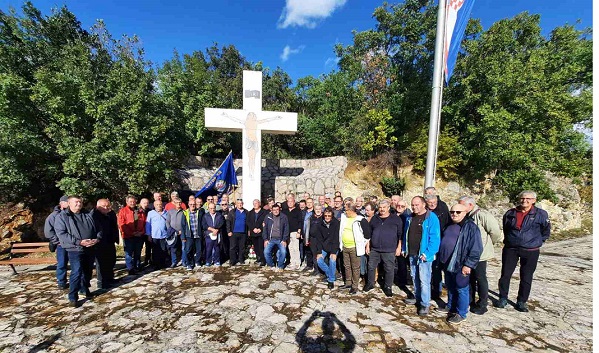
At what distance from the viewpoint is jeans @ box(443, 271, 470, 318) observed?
3.41m

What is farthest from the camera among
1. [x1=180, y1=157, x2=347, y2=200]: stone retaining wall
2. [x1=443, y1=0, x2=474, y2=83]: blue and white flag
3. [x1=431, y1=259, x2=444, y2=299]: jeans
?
[x1=180, y1=157, x2=347, y2=200]: stone retaining wall

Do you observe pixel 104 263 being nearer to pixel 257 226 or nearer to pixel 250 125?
pixel 257 226

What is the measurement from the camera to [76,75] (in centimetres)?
824

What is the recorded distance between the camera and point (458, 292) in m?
3.49

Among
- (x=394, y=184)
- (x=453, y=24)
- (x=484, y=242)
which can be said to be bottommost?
(x=484, y=242)

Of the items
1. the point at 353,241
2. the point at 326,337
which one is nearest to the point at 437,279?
the point at 353,241

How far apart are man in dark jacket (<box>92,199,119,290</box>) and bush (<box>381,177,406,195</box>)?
1053 centimetres

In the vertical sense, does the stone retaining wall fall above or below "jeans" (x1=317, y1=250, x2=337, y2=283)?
above

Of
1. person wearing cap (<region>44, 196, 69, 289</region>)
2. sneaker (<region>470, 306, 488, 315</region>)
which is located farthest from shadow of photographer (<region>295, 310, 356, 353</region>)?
person wearing cap (<region>44, 196, 69, 289</region>)

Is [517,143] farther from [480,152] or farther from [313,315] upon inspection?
[313,315]

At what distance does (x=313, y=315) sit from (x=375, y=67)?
537 inches

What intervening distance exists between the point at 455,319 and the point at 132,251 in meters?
6.44

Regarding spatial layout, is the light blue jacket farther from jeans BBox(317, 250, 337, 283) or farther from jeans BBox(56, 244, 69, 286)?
jeans BBox(56, 244, 69, 286)

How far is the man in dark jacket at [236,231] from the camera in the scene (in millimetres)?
5914
